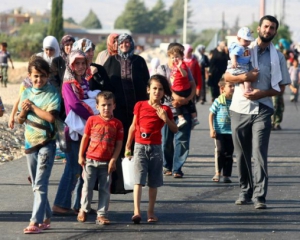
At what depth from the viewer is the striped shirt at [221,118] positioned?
40.1 ft

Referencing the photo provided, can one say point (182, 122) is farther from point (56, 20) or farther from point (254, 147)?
point (56, 20)

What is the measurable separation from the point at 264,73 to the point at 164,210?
1864mm

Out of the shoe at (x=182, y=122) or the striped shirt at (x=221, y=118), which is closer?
the striped shirt at (x=221, y=118)

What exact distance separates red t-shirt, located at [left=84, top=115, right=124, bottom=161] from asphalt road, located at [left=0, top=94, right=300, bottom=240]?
703mm

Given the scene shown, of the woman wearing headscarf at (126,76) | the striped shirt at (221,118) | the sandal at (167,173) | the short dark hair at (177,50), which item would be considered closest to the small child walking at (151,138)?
the woman wearing headscarf at (126,76)

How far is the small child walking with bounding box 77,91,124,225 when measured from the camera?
29.6 feet

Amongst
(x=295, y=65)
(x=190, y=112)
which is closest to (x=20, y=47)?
(x=295, y=65)

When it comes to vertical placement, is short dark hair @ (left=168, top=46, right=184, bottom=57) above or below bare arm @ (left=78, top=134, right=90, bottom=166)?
above

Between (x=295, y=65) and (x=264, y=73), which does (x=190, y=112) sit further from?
(x=295, y=65)

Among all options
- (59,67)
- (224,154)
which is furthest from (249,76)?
(224,154)

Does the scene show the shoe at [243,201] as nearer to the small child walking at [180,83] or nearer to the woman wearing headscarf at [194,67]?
the small child walking at [180,83]

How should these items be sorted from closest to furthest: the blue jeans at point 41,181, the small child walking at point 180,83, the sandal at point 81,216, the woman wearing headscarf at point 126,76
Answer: the blue jeans at point 41,181, the sandal at point 81,216, the woman wearing headscarf at point 126,76, the small child walking at point 180,83

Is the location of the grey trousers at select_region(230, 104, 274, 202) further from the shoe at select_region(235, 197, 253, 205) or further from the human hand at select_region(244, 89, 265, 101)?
the human hand at select_region(244, 89, 265, 101)

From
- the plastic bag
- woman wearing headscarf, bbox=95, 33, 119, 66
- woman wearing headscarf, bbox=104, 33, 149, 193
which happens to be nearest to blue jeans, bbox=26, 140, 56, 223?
the plastic bag
